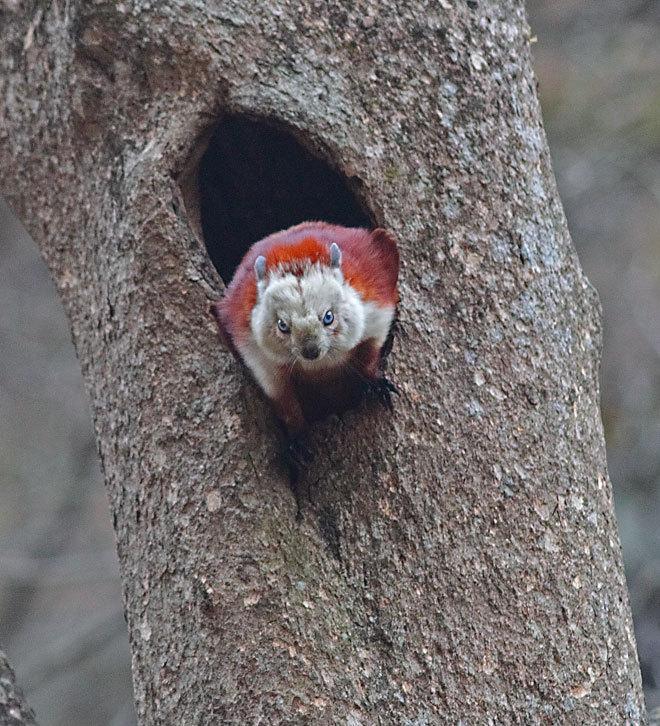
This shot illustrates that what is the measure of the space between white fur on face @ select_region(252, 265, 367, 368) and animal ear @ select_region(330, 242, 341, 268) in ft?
0.07

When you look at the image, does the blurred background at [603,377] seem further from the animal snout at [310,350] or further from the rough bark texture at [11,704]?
the rough bark texture at [11,704]

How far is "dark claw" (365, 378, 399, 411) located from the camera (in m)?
3.44

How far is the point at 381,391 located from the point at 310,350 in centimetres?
29

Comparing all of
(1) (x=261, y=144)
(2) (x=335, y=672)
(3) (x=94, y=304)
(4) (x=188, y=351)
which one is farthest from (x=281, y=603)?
(1) (x=261, y=144)

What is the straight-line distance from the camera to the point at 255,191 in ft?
13.8

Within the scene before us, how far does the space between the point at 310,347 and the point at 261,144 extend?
1.07 metres

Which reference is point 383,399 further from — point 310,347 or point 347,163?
point 347,163

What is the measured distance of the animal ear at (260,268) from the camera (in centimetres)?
330

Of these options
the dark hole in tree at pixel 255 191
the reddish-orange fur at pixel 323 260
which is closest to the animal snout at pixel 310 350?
the reddish-orange fur at pixel 323 260

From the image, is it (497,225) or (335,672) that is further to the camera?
(497,225)

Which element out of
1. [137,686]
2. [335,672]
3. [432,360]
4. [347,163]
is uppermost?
[347,163]

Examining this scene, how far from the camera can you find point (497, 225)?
3611 millimetres

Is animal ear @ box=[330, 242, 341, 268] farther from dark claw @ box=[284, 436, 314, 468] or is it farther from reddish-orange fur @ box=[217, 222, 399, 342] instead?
dark claw @ box=[284, 436, 314, 468]

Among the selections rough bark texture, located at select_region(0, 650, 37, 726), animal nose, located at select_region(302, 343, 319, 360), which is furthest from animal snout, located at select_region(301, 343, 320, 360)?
rough bark texture, located at select_region(0, 650, 37, 726)
